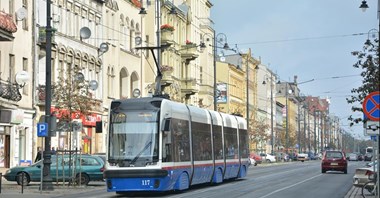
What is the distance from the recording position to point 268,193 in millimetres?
31984

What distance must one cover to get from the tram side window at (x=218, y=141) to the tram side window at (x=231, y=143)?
113cm

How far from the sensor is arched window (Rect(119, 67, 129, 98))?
230 feet

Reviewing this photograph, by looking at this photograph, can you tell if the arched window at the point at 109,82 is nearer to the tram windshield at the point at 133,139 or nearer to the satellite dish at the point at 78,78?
the satellite dish at the point at 78,78

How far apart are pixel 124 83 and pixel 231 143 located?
31.9 meters

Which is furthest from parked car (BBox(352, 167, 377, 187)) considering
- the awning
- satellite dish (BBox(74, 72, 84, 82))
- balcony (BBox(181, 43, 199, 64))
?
balcony (BBox(181, 43, 199, 64))

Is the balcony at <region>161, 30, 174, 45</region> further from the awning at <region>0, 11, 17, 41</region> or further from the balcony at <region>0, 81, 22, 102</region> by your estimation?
the awning at <region>0, 11, 17, 41</region>

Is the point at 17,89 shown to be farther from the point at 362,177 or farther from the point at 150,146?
the point at 362,177

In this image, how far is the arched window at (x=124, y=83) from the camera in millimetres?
70125

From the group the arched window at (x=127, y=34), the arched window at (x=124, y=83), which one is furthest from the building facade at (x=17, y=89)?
the arched window at (x=124, y=83)

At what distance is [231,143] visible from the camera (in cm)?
3991

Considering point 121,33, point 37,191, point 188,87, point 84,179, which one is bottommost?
point 37,191

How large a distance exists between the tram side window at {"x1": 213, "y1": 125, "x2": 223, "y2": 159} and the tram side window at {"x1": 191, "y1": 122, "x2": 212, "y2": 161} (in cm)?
105

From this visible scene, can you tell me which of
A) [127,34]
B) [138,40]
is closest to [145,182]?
[127,34]

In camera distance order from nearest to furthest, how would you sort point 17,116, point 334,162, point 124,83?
point 17,116 → point 334,162 → point 124,83
